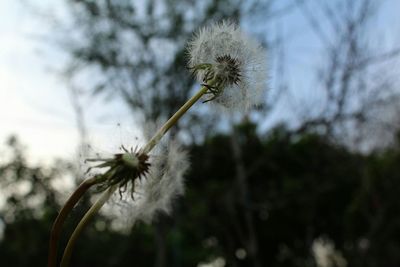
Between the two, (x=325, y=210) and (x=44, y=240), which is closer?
(x=44, y=240)

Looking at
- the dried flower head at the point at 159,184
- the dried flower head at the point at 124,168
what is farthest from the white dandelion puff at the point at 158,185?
the dried flower head at the point at 124,168

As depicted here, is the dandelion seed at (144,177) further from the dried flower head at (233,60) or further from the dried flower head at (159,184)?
the dried flower head at (233,60)

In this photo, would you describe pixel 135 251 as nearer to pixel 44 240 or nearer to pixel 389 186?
pixel 44 240

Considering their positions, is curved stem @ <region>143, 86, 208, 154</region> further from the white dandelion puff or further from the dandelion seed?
the white dandelion puff

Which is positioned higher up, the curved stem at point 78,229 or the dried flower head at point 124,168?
the dried flower head at point 124,168

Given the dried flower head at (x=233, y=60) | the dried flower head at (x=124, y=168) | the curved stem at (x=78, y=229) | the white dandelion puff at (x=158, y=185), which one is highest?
the dried flower head at (x=233, y=60)

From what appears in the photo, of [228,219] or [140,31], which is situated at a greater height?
[140,31]

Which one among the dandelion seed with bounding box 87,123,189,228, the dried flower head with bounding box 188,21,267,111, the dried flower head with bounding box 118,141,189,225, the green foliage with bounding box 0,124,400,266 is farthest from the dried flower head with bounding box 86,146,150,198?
the green foliage with bounding box 0,124,400,266

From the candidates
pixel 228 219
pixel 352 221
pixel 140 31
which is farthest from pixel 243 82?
pixel 352 221
